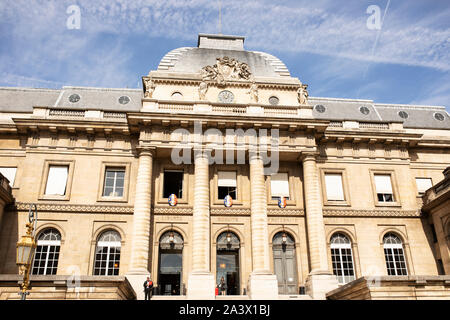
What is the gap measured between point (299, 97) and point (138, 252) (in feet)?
49.6

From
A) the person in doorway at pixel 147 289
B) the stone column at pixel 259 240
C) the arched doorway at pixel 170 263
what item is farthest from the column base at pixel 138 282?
the stone column at pixel 259 240

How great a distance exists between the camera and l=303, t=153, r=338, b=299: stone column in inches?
914

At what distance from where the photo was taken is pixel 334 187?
90.7 ft

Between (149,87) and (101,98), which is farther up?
(101,98)

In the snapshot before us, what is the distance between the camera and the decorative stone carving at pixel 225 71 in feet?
95.3

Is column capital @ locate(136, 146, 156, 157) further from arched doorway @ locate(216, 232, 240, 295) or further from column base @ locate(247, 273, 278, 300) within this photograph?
column base @ locate(247, 273, 278, 300)

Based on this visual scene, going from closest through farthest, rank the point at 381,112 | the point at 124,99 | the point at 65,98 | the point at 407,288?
1. the point at 407,288
2. the point at 65,98
3. the point at 124,99
4. the point at 381,112

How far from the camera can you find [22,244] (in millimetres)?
11609

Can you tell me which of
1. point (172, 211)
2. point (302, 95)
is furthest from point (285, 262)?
point (302, 95)

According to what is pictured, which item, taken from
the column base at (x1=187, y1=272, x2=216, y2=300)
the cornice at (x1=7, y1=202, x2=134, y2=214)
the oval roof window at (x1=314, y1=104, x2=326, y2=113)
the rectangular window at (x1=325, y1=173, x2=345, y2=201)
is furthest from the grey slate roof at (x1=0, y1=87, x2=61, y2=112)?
the rectangular window at (x1=325, y1=173, x2=345, y2=201)

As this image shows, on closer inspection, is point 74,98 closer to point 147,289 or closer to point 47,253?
point 47,253

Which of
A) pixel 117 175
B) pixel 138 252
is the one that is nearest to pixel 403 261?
pixel 138 252

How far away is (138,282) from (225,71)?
15879 millimetres

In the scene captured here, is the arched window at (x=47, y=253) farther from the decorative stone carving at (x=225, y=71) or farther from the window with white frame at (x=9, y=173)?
the decorative stone carving at (x=225, y=71)
